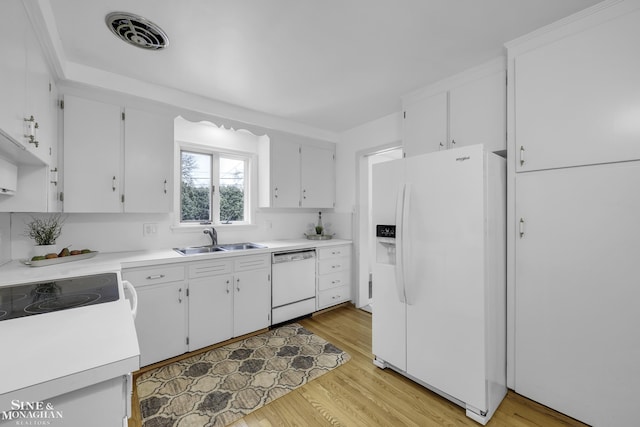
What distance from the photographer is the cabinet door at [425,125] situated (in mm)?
2385

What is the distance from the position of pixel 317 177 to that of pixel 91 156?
8.05 feet

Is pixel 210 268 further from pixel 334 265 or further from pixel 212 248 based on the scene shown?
pixel 334 265

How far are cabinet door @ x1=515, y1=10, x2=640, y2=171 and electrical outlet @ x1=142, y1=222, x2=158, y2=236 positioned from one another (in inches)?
128

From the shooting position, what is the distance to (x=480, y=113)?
2.15 metres

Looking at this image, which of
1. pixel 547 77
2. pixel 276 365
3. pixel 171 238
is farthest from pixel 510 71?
pixel 171 238

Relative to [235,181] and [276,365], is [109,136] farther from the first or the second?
[276,365]


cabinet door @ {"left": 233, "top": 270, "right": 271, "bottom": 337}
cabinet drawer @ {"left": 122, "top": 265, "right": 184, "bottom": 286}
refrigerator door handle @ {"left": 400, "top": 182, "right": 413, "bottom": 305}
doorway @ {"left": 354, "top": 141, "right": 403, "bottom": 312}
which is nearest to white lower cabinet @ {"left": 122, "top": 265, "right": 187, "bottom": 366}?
cabinet drawer @ {"left": 122, "top": 265, "right": 184, "bottom": 286}

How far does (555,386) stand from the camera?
5.60 ft

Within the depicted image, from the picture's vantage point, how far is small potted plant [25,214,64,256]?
198cm

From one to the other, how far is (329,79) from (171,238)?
7.50 ft

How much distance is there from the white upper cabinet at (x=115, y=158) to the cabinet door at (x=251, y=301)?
1.03 meters

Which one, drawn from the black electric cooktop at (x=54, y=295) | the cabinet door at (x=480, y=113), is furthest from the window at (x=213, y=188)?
the cabinet door at (x=480, y=113)

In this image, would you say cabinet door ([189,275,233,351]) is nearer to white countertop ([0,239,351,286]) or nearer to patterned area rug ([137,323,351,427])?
patterned area rug ([137,323,351,427])

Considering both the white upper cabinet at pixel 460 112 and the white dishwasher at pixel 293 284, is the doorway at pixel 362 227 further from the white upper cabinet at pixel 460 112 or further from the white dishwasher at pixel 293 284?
the white upper cabinet at pixel 460 112
